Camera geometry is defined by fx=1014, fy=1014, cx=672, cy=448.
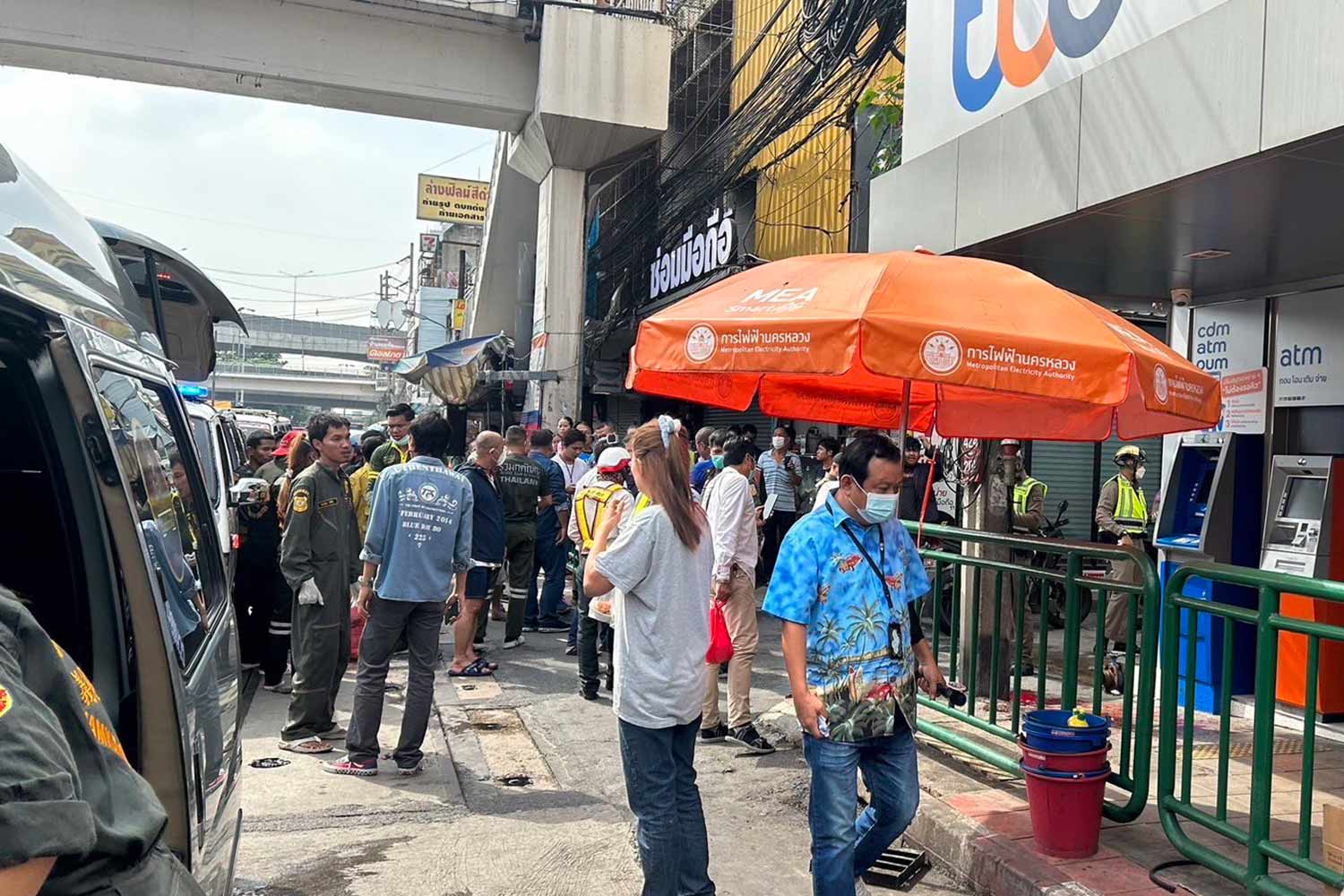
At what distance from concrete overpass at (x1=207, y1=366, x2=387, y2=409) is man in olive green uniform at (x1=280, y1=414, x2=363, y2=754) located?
7203 centimetres

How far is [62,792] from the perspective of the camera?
3.73 ft

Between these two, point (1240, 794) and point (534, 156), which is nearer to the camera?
point (1240, 794)

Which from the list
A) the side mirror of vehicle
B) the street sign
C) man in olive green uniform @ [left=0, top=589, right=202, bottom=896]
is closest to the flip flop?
the side mirror of vehicle

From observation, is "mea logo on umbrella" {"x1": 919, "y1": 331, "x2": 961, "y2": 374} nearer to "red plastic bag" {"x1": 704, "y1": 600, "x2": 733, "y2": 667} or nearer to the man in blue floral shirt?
the man in blue floral shirt

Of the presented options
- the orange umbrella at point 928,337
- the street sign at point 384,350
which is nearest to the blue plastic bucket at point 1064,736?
the orange umbrella at point 928,337

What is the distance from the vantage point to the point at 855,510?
3.70 meters

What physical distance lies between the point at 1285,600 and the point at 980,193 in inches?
127

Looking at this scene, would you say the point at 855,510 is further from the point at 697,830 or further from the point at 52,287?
the point at 52,287

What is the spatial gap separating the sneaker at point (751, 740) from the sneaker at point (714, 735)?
0.41 ft

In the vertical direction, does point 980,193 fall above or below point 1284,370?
above

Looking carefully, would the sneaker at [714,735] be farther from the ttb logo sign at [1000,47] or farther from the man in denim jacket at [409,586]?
the ttb logo sign at [1000,47]

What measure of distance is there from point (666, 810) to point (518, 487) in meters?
5.78

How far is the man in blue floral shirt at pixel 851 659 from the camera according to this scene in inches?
140

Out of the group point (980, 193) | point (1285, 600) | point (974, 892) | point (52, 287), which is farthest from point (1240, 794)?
point (52, 287)
